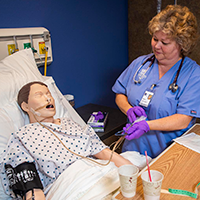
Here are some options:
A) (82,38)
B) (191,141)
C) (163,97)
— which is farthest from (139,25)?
(191,141)

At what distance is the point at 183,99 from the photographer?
1416mm

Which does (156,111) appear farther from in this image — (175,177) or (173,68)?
(175,177)

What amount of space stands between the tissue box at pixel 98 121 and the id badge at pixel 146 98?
0.45m

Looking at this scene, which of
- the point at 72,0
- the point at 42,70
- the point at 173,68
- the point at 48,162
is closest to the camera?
the point at 48,162

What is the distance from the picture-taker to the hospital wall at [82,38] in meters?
1.87

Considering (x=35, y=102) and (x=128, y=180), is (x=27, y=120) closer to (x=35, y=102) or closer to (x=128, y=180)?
(x=35, y=102)

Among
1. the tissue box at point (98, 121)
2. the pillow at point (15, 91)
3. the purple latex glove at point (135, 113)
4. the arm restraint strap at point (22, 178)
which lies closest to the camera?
the arm restraint strap at point (22, 178)

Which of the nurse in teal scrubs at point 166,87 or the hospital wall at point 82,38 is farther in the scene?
the hospital wall at point 82,38

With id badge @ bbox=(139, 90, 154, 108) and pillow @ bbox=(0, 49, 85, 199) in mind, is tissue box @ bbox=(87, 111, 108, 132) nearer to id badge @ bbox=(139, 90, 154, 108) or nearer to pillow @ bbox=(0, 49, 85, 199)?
pillow @ bbox=(0, 49, 85, 199)

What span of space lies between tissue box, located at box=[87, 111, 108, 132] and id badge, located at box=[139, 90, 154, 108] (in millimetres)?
449

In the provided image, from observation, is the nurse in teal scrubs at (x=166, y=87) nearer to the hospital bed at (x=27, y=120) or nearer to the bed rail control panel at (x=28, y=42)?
the hospital bed at (x=27, y=120)

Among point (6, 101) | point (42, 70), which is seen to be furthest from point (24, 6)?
point (6, 101)

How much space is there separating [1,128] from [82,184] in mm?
574

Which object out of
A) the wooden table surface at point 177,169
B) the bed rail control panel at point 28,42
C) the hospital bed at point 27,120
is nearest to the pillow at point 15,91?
the hospital bed at point 27,120
